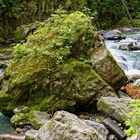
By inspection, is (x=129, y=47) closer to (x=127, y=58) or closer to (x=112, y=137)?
(x=127, y=58)

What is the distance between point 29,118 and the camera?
27.6 feet

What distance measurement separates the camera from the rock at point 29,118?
26.9 feet

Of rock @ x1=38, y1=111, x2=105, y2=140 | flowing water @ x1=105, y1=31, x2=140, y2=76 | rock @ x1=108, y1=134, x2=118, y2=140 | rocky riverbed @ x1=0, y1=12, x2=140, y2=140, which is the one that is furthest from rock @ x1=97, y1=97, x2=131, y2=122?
flowing water @ x1=105, y1=31, x2=140, y2=76

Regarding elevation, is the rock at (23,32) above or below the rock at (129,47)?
below

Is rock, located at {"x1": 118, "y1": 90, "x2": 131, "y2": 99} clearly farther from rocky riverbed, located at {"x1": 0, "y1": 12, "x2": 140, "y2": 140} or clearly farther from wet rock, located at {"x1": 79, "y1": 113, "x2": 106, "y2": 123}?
wet rock, located at {"x1": 79, "y1": 113, "x2": 106, "y2": 123}

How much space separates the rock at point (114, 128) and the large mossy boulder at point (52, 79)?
4.14ft

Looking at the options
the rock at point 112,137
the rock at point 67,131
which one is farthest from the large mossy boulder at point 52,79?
the rock at point 67,131

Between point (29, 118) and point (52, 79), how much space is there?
115 centimetres

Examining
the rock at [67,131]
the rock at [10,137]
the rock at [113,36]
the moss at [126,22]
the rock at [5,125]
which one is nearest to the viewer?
the rock at [67,131]

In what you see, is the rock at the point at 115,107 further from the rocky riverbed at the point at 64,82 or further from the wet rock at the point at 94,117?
the wet rock at the point at 94,117

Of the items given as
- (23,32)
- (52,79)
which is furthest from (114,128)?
(23,32)

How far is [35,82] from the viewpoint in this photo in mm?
9055

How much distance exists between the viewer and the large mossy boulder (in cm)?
895

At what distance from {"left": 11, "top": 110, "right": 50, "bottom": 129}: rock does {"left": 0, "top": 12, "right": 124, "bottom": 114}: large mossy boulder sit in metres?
0.30
